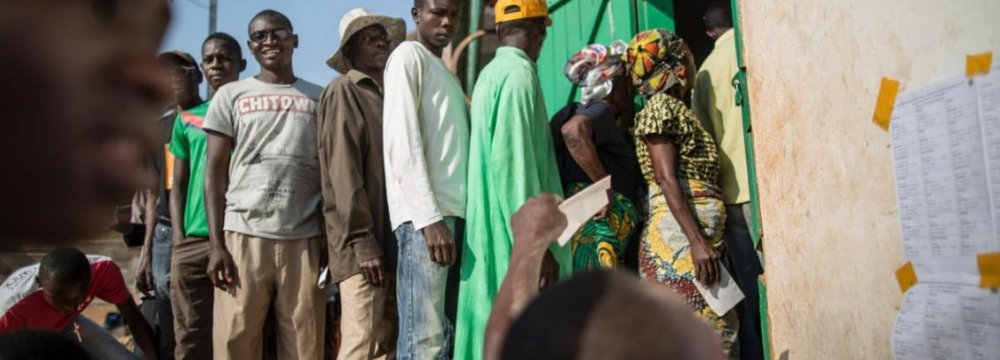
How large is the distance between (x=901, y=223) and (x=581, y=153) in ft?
5.26

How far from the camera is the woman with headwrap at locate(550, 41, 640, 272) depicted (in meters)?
3.54

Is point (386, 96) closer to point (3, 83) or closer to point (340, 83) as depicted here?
point (340, 83)

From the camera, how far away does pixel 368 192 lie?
11.9 ft

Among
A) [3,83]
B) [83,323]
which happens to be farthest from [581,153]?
[3,83]

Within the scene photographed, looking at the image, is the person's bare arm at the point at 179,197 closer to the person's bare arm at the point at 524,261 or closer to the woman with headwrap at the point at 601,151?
the woman with headwrap at the point at 601,151

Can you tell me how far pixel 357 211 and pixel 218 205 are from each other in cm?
75

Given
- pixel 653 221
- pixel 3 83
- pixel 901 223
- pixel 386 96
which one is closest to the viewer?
pixel 3 83

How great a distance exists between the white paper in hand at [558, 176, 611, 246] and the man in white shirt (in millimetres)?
1056

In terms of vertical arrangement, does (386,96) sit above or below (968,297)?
above

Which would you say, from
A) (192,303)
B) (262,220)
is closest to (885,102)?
(262,220)

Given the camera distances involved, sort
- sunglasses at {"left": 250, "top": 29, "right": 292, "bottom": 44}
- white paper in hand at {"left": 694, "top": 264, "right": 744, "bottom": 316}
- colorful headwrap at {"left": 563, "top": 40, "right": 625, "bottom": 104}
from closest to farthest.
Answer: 1. white paper in hand at {"left": 694, "top": 264, "right": 744, "bottom": 316}
2. colorful headwrap at {"left": 563, "top": 40, "right": 625, "bottom": 104}
3. sunglasses at {"left": 250, "top": 29, "right": 292, "bottom": 44}

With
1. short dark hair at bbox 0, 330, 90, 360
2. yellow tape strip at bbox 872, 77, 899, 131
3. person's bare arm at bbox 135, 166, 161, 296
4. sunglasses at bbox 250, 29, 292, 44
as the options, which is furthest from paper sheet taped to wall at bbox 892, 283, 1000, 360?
person's bare arm at bbox 135, 166, 161, 296

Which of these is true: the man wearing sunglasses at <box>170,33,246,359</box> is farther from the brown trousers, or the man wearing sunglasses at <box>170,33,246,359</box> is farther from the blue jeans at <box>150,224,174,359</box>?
the blue jeans at <box>150,224,174,359</box>

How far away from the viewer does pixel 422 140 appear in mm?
3352
